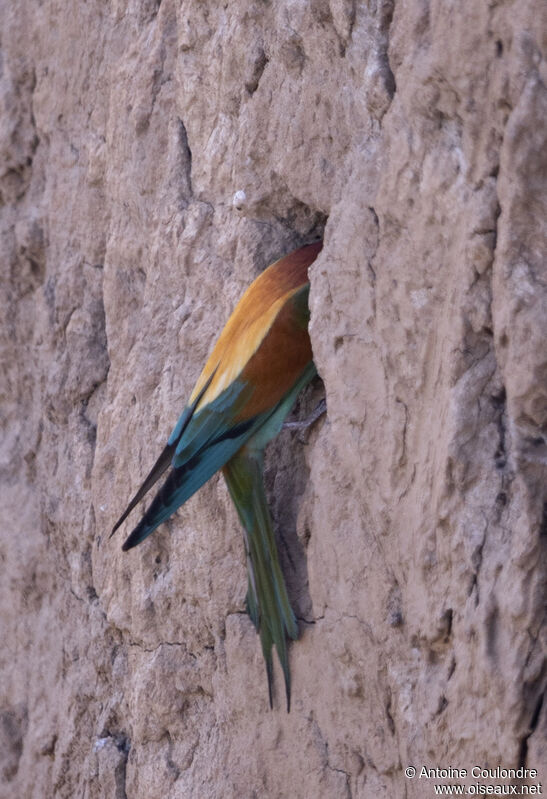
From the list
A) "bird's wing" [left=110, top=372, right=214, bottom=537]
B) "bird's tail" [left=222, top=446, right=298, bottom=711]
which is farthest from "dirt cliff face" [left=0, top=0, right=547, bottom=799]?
→ "bird's wing" [left=110, top=372, right=214, bottom=537]

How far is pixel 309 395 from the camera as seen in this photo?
2.07 m

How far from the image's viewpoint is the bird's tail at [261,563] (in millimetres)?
1955

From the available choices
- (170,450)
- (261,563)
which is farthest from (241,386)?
(261,563)

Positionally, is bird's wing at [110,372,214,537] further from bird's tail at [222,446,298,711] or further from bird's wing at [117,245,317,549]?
bird's tail at [222,446,298,711]

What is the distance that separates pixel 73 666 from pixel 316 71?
157 cm

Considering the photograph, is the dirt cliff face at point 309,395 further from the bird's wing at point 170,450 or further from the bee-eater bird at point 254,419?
the bird's wing at point 170,450

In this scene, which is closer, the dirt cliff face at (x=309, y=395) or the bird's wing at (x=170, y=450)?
the dirt cliff face at (x=309, y=395)

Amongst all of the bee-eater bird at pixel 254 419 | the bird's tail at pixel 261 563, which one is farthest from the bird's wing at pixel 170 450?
the bird's tail at pixel 261 563

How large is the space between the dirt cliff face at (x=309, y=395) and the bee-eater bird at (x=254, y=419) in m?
0.06

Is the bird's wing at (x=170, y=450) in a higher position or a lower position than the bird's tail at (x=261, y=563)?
higher

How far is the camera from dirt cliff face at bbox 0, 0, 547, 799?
147 cm

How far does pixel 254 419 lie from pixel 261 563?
27cm

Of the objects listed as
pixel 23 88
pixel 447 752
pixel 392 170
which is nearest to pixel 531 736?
pixel 447 752

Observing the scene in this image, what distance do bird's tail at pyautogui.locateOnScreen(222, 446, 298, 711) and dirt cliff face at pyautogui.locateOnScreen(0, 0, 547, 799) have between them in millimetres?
40
